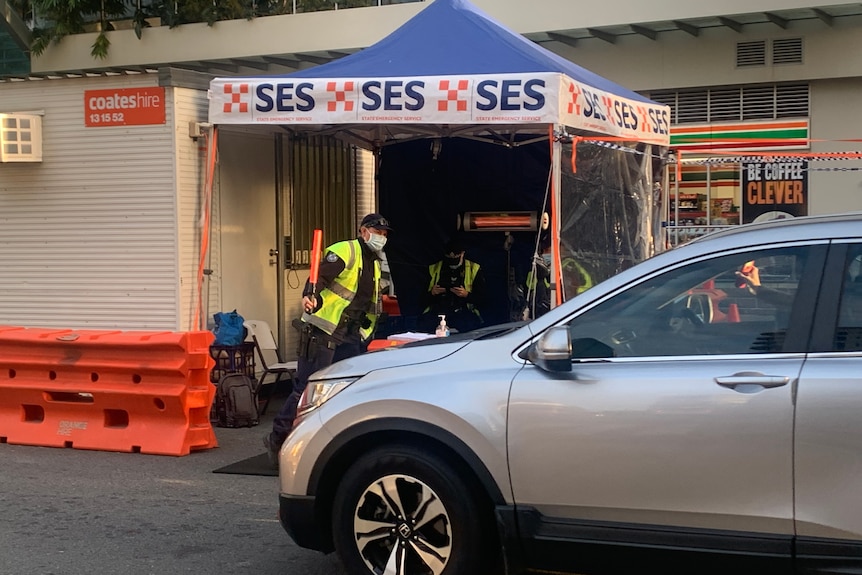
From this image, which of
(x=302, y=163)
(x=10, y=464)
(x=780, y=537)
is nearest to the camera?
(x=780, y=537)

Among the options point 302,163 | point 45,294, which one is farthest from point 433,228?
point 45,294

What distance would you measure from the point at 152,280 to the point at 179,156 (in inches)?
45.5

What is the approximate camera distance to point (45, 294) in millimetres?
9734

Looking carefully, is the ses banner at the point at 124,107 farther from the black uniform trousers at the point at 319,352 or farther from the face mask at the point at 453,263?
the face mask at the point at 453,263

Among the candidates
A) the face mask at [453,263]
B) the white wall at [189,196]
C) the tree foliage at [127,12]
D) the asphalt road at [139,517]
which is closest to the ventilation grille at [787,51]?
the tree foliage at [127,12]

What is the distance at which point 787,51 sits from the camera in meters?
16.5

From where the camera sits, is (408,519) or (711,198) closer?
(408,519)

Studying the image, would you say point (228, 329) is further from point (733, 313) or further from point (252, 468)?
point (733, 313)

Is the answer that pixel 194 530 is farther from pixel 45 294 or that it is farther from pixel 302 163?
pixel 302 163

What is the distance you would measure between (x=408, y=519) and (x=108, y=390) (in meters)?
4.39

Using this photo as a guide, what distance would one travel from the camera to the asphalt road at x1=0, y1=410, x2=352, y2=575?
213 inches

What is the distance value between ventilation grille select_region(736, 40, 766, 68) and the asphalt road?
11907 millimetres

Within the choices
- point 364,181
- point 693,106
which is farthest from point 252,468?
point 693,106

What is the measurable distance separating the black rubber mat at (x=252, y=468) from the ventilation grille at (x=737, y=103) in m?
11.9
